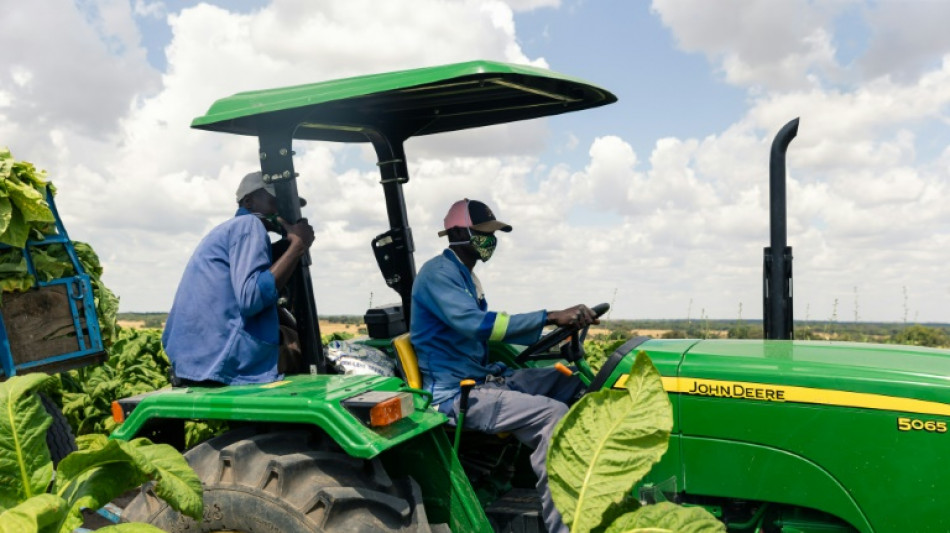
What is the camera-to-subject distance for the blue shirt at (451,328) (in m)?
3.95

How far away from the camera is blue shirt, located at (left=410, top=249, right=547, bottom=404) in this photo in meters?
3.95

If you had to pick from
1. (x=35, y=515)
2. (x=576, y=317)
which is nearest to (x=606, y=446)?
(x=35, y=515)

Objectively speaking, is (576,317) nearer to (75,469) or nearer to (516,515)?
(516,515)

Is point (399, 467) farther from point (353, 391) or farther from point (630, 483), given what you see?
point (630, 483)

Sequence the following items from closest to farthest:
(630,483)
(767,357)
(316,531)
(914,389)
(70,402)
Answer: (630,483), (316,531), (914,389), (767,357), (70,402)

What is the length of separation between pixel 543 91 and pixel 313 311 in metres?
1.54

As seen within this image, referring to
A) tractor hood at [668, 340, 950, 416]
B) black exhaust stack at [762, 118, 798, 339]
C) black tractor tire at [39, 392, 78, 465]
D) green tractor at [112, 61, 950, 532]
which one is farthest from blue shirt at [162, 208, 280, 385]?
black tractor tire at [39, 392, 78, 465]

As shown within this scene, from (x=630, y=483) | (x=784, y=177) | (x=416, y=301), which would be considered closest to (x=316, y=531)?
(x=416, y=301)

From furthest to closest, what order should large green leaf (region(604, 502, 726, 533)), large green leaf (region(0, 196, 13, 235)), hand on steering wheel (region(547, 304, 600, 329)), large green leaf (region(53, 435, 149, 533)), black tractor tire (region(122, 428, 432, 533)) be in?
large green leaf (region(0, 196, 13, 235)) < hand on steering wheel (region(547, 304, 600, 329)) < black tractor tire (region(122, 428, 432, 533)) < large green leaf (region(53, 435, 149, 533)) < large green leaf (region(604, 502, 726, 533))

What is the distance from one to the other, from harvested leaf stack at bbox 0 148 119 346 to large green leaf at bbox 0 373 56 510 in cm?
356

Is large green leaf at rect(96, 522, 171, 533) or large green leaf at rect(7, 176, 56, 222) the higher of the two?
large green leaf at rect(7, 176, 56, 222)

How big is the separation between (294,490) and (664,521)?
169 centimetres

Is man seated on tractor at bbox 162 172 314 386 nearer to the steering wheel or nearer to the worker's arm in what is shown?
the worker's arm

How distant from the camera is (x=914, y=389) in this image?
3.54 metres
